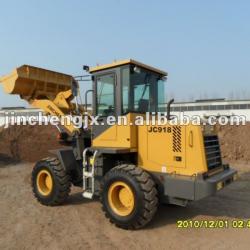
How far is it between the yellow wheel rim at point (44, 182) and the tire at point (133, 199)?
1.97 meters

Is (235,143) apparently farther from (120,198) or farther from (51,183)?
(120,198)

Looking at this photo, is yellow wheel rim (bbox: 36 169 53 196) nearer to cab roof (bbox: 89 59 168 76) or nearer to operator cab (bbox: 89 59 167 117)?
operator cab (bbox: 89 59 167 117)

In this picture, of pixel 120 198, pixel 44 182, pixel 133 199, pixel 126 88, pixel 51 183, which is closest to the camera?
pixel 133 199

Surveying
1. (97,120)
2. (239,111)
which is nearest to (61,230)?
(97,120)

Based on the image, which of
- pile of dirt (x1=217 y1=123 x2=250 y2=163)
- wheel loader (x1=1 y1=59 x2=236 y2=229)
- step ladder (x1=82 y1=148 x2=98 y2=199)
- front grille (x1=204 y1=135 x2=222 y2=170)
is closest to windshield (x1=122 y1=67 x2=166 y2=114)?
wheel loader (x1=1 y1=59 x2=236 y2=229)

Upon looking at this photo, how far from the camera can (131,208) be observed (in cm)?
594

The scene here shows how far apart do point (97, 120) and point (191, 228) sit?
2845 millimetres

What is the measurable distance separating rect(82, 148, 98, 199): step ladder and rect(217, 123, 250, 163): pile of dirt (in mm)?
9866

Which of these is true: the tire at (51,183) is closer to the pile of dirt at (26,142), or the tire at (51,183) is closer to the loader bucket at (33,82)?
the loader bucket at (33,82)

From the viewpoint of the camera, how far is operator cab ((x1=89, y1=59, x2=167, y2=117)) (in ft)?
21.3

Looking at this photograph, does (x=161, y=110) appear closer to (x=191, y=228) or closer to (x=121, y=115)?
(x=121, y=115)

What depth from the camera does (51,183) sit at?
7.58 meters

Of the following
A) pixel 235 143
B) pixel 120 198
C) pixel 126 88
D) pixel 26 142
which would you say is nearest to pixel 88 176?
pixel 120 198

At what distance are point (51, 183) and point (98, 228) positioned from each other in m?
2.04
